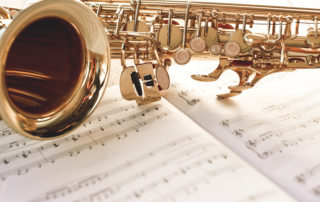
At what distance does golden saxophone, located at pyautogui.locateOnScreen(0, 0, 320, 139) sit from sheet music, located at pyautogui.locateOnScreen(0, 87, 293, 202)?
3.1 inches

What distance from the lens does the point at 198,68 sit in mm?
1352

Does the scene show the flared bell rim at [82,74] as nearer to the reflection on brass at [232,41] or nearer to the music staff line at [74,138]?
the music staff line at [74,138]

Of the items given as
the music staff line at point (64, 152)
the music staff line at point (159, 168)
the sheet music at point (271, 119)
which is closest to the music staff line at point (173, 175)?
the music staff line at point (159, 168)

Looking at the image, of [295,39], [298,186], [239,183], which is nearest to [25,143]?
[239,183]

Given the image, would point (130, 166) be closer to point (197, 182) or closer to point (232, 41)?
point (197, 182)

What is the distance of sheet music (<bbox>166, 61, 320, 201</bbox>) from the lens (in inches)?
30.0

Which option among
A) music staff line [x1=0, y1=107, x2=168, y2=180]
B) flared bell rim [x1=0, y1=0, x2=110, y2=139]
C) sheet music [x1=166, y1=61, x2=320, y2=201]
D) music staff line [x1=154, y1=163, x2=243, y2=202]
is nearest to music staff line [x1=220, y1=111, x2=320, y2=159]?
sheet music [x1=166, y1=61, x2=320, y2=201]

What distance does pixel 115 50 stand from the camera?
1.06 metres

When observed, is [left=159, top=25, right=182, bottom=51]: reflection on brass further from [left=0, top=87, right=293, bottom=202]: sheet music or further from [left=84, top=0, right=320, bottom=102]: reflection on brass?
[left=0, top=87, right=293, bottom=202]: sheet music

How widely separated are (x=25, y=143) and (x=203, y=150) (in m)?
0.47

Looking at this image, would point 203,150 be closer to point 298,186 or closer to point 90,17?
point 298,186

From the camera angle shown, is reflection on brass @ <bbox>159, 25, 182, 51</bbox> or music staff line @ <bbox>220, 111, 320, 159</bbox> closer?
music staff line @ <bbox>220, 111, 320, 159</bbox>

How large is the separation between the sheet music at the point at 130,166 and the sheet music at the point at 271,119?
0.23 feet

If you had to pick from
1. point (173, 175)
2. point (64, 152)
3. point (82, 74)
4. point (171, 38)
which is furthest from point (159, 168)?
point (171, 38)
